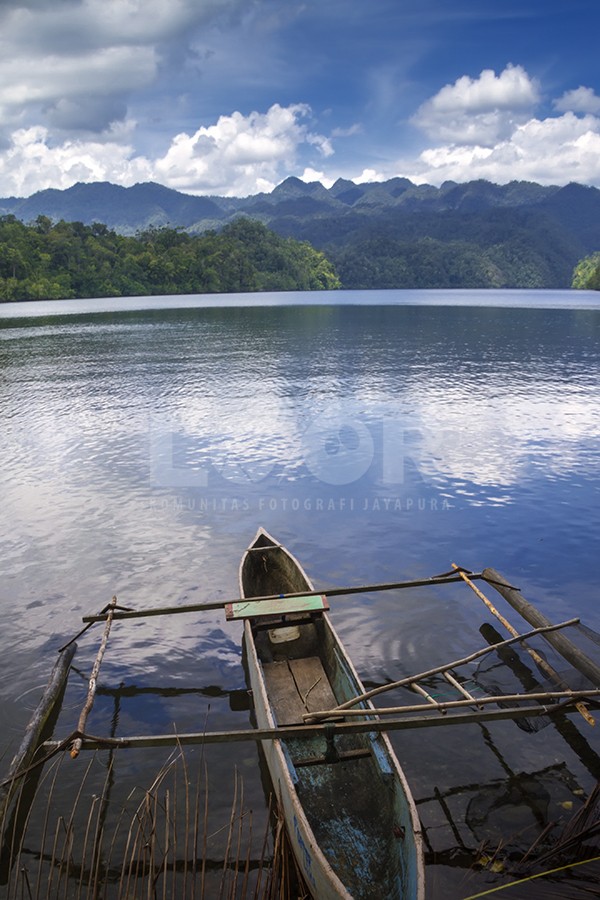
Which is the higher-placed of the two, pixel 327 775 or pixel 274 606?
pixel 274 606

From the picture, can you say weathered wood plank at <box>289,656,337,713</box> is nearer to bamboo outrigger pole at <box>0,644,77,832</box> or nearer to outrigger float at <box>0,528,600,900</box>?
Answer: outrigger float at <box>0,528,600,900</box>

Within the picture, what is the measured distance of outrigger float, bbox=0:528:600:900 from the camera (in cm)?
698

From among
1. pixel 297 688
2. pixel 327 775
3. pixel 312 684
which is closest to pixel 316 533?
pixel 312 684

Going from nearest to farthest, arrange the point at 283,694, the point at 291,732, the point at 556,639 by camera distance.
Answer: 1. the point at 291,732
2. the point at 283,694
3. the point at 556,639

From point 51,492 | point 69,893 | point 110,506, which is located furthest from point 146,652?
point 51,492

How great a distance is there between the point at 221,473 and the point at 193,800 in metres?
17.1

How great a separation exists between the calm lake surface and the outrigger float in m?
0.97

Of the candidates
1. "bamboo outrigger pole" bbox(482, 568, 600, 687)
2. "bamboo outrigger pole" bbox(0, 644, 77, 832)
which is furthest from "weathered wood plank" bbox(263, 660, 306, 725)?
"bamboo outrigger pole" bbox(482, 568, 600, 687)

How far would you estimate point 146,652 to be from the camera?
13562mm

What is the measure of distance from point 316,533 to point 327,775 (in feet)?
37.4

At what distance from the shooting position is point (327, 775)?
8.62 m

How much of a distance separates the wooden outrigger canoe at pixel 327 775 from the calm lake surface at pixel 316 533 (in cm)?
109

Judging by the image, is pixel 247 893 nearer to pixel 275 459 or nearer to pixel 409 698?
pixel 409 698

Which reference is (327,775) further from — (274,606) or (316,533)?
(316,533)
